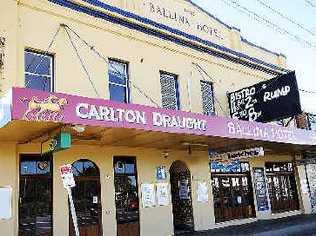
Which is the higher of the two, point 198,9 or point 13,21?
point 198,9

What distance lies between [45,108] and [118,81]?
571cm

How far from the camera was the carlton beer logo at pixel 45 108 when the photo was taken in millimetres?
8562

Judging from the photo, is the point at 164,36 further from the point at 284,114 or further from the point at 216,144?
the point at 284,114

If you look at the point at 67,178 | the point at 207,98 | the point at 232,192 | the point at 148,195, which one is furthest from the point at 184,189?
the point at 67,178

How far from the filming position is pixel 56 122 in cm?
912

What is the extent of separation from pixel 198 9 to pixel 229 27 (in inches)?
86.9

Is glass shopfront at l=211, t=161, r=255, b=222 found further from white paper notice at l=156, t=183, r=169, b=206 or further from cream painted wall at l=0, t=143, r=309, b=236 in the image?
white paper notice at l=156, t=183, r=169, b=206

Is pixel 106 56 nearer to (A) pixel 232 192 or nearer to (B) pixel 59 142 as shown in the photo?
(B) pixel 59 142

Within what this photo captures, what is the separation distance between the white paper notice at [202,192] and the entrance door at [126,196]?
9.94 feet

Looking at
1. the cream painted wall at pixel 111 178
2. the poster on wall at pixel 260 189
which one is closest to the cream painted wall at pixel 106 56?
the cream painted wall at pixel 111 178

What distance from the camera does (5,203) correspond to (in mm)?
10562

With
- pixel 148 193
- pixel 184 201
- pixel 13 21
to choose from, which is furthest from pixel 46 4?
pixel 184 201

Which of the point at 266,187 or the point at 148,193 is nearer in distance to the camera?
the point at 148,193

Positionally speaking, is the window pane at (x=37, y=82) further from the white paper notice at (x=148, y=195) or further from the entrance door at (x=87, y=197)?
the white paper notice at (x=148, y=195)
